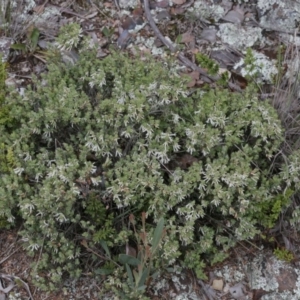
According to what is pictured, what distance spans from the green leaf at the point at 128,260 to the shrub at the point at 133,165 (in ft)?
0.35

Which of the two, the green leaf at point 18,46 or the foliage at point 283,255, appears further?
the green leaf at point 18,46

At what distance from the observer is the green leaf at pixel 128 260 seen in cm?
265

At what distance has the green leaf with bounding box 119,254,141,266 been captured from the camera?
2651 millimetres

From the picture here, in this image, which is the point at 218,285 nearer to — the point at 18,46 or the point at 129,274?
the point at 129,274

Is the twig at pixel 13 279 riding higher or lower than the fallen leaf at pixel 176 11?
lower

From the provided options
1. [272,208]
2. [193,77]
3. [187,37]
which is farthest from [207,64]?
[272,208]

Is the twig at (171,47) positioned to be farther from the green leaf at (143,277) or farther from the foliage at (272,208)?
the green leaf at (143,277)

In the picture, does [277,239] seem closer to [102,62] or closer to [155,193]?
[155,193]

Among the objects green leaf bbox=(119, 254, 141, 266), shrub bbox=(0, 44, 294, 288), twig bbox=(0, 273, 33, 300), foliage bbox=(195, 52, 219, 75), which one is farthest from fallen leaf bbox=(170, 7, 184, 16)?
twig bbox=(0, 273, 33, 300)

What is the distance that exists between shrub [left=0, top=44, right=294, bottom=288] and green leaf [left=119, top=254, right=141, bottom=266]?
4.1 inches

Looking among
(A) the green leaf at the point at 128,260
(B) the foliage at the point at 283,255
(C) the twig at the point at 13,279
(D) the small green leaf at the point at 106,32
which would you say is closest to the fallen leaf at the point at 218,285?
(B) the foliage at the point at 283,255

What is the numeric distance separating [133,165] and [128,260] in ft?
1.56

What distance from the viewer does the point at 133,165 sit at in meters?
2.73

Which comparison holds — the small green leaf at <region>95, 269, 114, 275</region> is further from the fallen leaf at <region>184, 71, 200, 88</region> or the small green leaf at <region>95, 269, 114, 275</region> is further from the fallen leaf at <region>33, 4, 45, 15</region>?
the fallen leaf at <region>33, 4, 45, 15</region>
